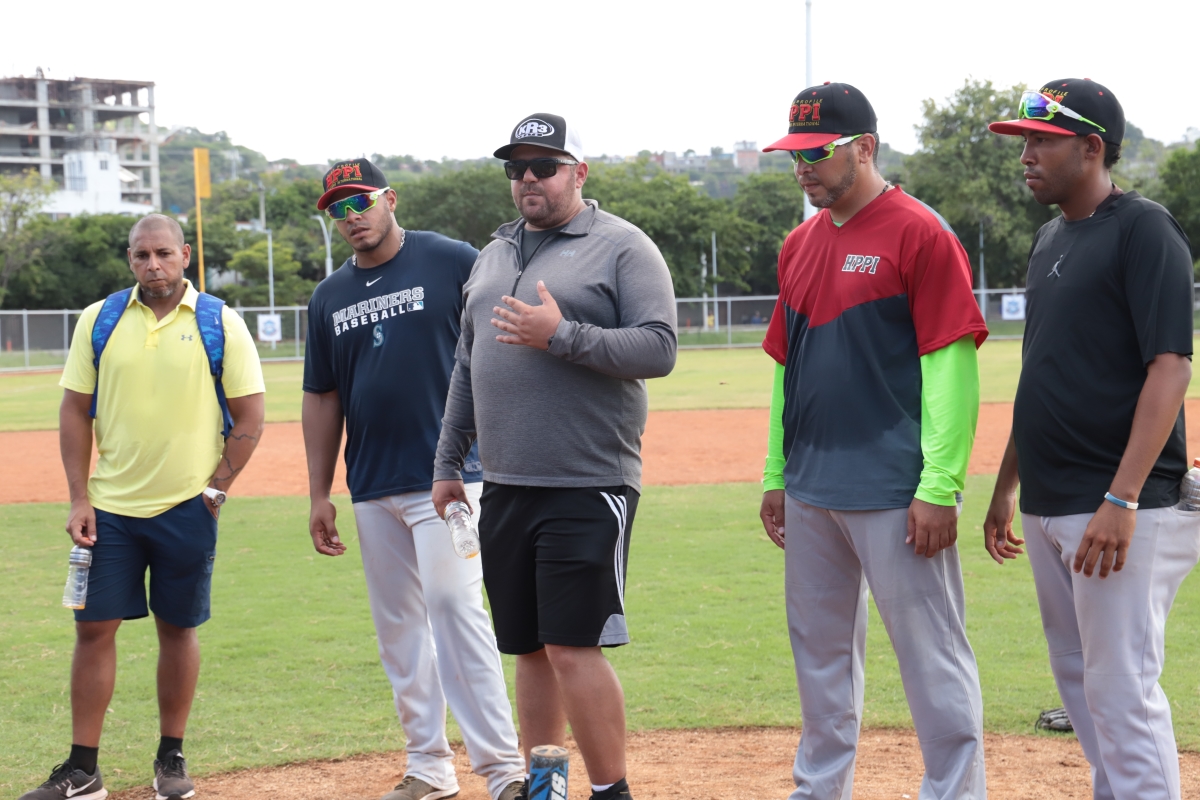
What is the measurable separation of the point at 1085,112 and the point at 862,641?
1.80 m

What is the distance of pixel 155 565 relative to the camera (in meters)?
4.86

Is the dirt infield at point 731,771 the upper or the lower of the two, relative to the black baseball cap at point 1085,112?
lower

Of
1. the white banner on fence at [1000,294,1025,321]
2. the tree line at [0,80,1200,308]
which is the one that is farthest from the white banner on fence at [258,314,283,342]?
the white banner on fence at [1000,294,1025,321]

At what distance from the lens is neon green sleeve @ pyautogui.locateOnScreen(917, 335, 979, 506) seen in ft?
11.2

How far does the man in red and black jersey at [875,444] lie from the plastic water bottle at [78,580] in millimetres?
2863

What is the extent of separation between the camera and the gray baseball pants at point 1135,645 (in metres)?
3.39

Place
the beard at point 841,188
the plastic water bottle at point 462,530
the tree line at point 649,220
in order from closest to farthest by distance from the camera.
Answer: the beard at point 841,188 < the plastic water bottle at point 462,530 < the tree line at point 649,220

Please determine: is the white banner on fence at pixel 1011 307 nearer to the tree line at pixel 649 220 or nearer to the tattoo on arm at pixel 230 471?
the tree line at pixel 649 220

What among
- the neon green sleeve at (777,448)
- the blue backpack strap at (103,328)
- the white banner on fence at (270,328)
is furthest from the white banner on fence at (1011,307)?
the blue backpack strap at (103,328)

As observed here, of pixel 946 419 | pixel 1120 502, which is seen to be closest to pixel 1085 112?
pixel 946 419

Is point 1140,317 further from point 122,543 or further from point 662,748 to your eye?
point 122,543

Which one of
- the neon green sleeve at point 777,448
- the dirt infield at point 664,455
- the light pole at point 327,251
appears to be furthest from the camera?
the light pole at point 327,251

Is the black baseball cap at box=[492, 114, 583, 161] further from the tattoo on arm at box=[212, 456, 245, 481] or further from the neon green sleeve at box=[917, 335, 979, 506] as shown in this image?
the tattoo on arm at box=[212, 456, 245, 481]

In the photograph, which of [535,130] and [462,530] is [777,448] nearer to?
[462,530]
